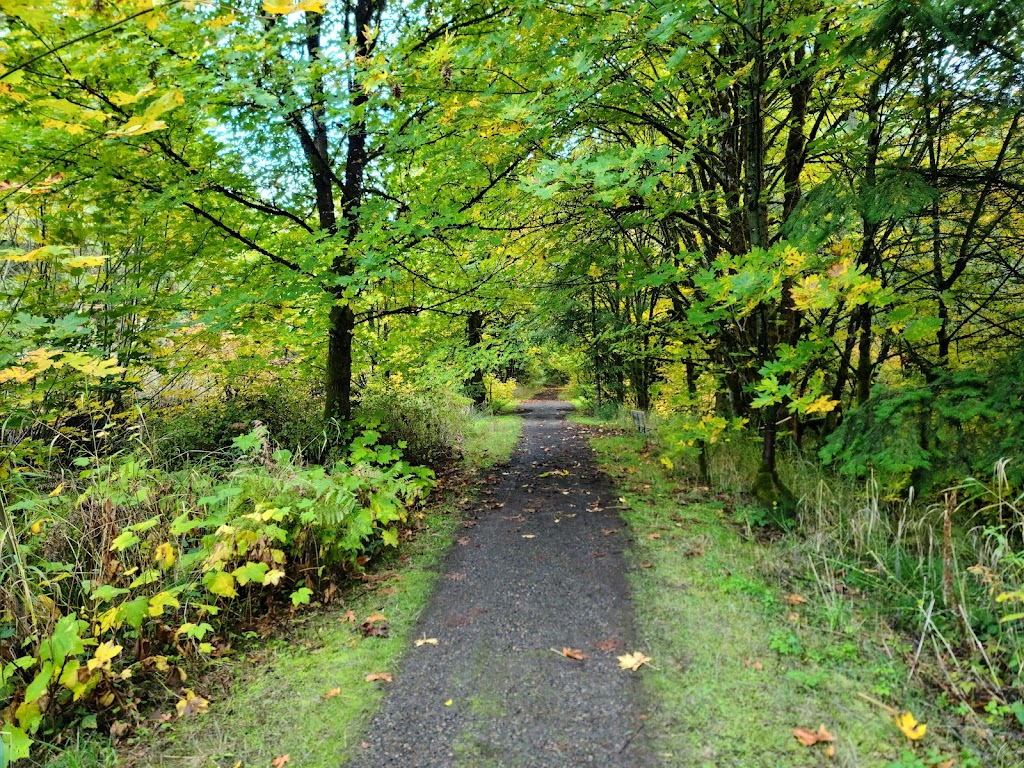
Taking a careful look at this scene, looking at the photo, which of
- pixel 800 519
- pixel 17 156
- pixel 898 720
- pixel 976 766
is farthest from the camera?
pixel 800 519

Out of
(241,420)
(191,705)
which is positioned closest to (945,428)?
(191,705)

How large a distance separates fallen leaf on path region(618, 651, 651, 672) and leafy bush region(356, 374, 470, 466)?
487 centimetres

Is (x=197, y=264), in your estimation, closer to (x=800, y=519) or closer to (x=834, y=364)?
(x=800, y=519)

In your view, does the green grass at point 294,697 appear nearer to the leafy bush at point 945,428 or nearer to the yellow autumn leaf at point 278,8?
the yellow autumn leaf at point 278,8

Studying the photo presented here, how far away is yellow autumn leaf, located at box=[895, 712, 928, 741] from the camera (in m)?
2.36

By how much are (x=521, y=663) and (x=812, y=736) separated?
62.0 inches

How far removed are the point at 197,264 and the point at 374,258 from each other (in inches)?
120

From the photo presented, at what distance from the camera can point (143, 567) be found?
133 inches

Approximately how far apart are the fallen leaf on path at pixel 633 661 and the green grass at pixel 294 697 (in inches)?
55.9

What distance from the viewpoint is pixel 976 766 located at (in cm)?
222

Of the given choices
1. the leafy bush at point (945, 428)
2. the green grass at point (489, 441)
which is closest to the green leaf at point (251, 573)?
the leafy bush at point (945, 428)

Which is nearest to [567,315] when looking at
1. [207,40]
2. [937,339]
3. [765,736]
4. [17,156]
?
[937,339]

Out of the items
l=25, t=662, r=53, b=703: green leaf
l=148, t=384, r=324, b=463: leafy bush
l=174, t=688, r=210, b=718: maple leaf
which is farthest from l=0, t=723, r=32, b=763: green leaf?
l=148, t=384, r=324, b=463: leafy bush

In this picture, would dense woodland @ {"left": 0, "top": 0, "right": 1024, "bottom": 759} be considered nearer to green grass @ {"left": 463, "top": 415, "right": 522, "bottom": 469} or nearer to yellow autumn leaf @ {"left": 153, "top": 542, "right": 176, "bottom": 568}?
yellow autumn leaf @ {"left": 153, "top": 542, "right": 176, "bottom": 568}
